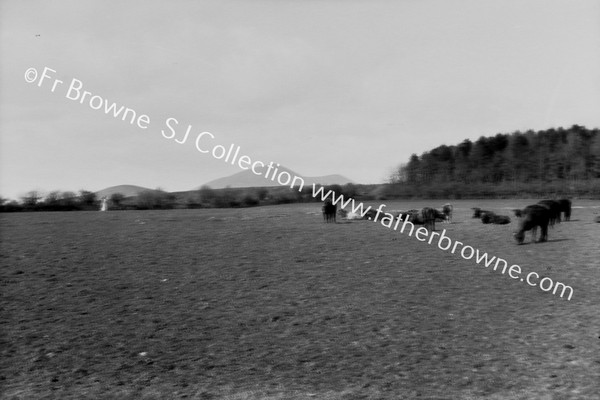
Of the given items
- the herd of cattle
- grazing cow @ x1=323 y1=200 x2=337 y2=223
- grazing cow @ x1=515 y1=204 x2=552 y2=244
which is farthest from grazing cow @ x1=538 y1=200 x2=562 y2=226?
grazing cow @ x1=323 y1=200 x2=337 y2=223

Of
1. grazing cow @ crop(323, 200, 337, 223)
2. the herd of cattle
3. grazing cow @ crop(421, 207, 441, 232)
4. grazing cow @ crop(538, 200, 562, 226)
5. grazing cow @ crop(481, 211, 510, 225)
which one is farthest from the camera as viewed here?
grazing cow @ crop(323, 200, 337, 223)

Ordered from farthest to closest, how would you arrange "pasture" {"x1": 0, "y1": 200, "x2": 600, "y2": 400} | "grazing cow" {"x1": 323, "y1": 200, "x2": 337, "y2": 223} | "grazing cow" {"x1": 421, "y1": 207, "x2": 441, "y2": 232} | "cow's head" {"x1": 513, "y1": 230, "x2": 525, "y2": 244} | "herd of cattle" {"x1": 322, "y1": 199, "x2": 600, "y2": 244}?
"grazing cow" {"x1": 323, "y1": 200, "x2": 337, "y2": 223}, "grazing cow" {"x1": 421, "y1": 207, "x2": 441, "y2": 232}, "herd of cattle" {"x1": 322, "y1": 199, "x2": 600, "y2": 244}, "cow's head" {"x1": 513, "y1": 230, "x2": 525, "y2": 244}, "pasture" {"x1": 0, "y1": 200, "x2": 600, "y2": 400}

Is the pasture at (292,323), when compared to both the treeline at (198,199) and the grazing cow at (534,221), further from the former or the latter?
the treeline at (198,199)

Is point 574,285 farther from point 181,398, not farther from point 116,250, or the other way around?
point 116,250

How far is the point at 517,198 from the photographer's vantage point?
30.7 meters

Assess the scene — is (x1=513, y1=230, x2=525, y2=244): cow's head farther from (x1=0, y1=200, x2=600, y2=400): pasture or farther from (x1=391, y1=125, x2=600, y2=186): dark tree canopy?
(x1=391, y1=125, x2=600, y2=186): dark tree canopy

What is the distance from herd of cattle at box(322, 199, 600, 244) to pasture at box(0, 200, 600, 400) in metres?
0.93

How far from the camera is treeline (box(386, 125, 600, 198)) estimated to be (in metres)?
23.8

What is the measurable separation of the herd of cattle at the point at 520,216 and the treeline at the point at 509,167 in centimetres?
238

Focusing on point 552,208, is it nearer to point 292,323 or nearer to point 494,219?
point 494,219

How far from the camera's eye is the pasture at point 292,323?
19.9ft

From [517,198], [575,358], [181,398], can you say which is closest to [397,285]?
[575,358]

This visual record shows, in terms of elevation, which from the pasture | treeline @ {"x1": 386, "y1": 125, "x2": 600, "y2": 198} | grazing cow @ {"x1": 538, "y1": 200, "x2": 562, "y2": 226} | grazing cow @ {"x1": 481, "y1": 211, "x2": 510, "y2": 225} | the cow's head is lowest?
the pasture

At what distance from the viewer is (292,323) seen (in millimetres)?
8344
